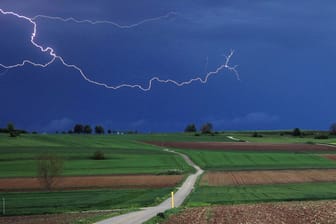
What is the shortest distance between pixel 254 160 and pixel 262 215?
74.5 m

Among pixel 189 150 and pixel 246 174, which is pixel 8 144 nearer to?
pixel 189 150

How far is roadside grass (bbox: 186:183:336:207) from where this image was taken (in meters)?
49.7

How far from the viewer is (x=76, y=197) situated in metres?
55.9

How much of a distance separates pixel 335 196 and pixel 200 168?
140 ft

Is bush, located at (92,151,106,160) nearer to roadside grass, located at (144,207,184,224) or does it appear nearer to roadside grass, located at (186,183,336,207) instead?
roadside grass, located at (186,183,336,207)

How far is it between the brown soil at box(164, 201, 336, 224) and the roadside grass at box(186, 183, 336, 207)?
8977 millimetres

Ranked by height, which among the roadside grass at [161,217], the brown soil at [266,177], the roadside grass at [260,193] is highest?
the roadside grass at [161,217]

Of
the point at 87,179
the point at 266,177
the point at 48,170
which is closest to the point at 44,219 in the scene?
Result: the point at 48,170

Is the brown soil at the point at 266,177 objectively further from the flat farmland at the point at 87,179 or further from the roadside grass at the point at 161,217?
the roadside grass at the point at 161,217

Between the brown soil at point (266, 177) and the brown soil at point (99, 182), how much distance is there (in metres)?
4.59

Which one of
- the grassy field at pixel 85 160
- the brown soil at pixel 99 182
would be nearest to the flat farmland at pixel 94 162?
the grassy field at pixel 85 160

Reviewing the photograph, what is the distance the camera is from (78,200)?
52719mm

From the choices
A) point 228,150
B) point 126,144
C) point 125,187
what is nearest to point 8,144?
point 126,144

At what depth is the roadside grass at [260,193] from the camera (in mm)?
49656
